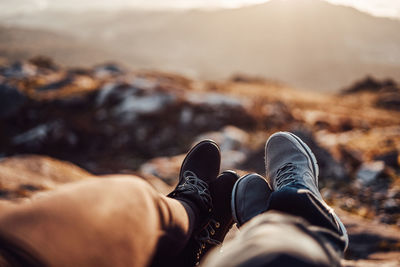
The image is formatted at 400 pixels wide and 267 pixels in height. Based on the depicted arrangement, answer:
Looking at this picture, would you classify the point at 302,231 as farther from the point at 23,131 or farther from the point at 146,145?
the point at 23,131

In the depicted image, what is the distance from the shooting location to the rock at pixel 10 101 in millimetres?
6170

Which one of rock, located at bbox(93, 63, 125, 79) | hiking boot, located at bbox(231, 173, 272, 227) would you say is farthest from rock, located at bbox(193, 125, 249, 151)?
rock, located at bbox(93, 63, 125, 79)

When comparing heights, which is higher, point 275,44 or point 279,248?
point 279,248

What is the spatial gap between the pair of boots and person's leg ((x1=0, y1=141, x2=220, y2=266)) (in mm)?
413

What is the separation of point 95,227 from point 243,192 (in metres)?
1.12

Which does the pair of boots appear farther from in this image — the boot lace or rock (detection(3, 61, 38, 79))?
rock (detection(3, 61, 38, 79))

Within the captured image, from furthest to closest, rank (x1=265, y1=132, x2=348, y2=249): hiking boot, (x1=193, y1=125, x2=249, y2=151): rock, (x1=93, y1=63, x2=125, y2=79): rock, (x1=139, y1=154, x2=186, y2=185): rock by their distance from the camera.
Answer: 1. (x1=93, y1=63, x2=125, y2=79): rock
2. (x1=193, y1=125, x2=249, y2=151): rock
3. (x1=139, y1=154, x2=186, y2=185): rock
4. (x1=265, y1=132, x2=348, y2=249): hiking boot

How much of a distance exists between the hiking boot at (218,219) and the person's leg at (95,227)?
15.0 inches

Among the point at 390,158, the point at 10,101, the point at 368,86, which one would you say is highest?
the point at 390,158

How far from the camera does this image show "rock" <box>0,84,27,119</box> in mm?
6170

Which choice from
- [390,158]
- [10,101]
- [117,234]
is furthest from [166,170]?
[10,101]

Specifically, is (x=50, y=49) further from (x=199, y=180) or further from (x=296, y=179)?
(x=296, y=179)

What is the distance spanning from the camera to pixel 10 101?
21.3 feet

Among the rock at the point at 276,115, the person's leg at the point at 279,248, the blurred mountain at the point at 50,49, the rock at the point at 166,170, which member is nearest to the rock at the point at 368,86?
the rock at the point at 276,115
